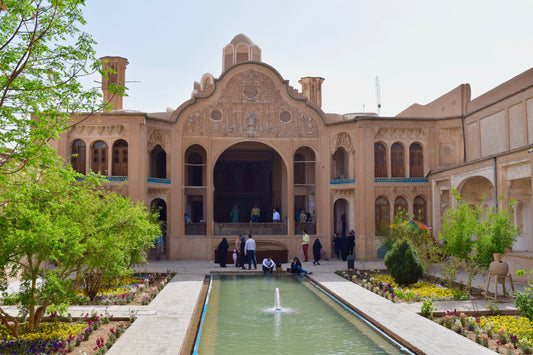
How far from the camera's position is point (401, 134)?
27266 mm

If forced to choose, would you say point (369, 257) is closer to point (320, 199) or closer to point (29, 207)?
point (320, 199)

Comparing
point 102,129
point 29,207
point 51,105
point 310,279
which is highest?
point 102,129

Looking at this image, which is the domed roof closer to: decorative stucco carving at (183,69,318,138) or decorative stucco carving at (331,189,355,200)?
decorative stucco carving at (183,69,318,138)

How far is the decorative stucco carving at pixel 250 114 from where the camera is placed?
27.5m

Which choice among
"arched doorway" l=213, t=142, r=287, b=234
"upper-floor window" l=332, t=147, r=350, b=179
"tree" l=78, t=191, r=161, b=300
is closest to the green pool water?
"tree" l=78, t=191, r=161, b=300

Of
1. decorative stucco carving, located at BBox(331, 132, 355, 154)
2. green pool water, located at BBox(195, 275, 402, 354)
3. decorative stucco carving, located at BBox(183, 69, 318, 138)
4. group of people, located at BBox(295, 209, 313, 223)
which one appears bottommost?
green pool water, located at BBox(195, 275, 402, 354)

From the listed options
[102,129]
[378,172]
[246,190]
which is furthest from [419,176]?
[102,129]

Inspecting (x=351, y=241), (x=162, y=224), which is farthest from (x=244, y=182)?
(x=351, y=241)

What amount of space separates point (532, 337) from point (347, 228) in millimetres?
19361

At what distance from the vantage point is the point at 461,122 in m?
26.4

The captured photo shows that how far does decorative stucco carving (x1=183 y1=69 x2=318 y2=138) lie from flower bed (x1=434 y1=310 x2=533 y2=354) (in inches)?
679

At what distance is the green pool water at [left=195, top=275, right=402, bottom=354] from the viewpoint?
9.83m

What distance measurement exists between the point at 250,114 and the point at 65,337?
19.3 metres

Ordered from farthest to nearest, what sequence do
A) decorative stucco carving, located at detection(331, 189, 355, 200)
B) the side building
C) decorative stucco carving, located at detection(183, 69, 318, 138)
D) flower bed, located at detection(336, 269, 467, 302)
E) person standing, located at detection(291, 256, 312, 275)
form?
decorative stucco carving, located at detection(331, 189, 355, 200)
decorative stucco carving, located at detection(183, 69, 318, 138)
the side building
person standing, located at detection(291, 256, 312, 275)
flower bed, located at detection(336, 269, 467, 302)
